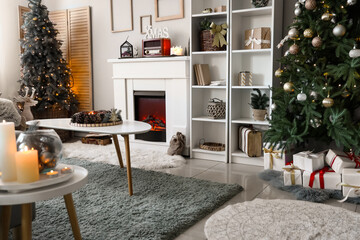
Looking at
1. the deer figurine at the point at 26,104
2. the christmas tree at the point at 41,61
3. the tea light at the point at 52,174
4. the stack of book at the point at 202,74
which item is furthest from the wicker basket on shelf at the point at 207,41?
the tea light at the point at 52,174

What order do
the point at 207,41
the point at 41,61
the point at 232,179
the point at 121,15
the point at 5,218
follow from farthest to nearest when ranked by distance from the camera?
Result: the point at 41,61, the point at 121,15, the point at 207,41, the point at 232,179, the point at 5,218

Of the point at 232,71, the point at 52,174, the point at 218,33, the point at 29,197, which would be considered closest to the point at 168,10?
the point at 218,33

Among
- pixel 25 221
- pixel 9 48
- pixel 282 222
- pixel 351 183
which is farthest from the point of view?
pixel 9 48

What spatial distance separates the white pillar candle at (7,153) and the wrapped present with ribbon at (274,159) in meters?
2.47

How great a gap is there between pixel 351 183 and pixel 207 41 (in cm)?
212

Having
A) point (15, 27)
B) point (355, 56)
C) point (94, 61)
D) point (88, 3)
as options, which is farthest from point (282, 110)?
point (15, 27)

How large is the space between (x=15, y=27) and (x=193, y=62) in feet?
10.1

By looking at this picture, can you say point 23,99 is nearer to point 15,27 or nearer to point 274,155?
point 15,27

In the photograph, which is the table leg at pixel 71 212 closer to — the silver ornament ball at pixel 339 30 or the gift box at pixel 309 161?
the gift box at pixel 309 161

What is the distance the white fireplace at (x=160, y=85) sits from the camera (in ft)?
13.4

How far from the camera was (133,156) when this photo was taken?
404 cm

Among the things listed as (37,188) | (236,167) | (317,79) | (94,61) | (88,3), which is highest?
(88,3)

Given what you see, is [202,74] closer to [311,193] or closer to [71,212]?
[311,193]

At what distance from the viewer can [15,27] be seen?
5.27 metres
